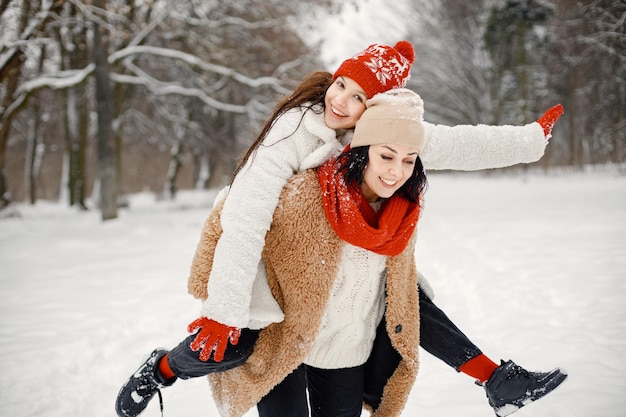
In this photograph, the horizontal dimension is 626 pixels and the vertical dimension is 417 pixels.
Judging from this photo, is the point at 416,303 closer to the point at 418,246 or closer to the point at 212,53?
the point at 418,246

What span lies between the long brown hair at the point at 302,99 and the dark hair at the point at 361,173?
30cm

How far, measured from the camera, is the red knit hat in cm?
197

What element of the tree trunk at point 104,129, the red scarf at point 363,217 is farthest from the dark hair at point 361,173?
the tree trunk at point 104,129

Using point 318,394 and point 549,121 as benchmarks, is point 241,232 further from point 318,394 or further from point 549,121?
point 549,121

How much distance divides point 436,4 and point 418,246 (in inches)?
776

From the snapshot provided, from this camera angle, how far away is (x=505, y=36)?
20.3m

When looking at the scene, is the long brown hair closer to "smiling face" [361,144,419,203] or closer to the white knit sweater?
"smiling face" [361,144,419,203]

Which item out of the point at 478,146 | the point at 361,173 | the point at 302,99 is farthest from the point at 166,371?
the point at 478,146

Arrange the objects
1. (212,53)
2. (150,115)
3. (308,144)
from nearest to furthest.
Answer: (308,144) < (212,53) < (150,115)

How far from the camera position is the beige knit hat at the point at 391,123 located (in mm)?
1746

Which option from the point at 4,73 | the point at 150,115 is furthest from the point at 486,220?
the point at 150,115

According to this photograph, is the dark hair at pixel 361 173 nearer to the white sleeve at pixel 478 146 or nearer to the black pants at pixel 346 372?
the white sleeve at pixel 478 146

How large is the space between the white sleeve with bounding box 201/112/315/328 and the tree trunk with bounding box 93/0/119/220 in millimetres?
9414

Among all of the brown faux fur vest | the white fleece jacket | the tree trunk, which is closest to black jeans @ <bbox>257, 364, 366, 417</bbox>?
the brown faux fur vest
